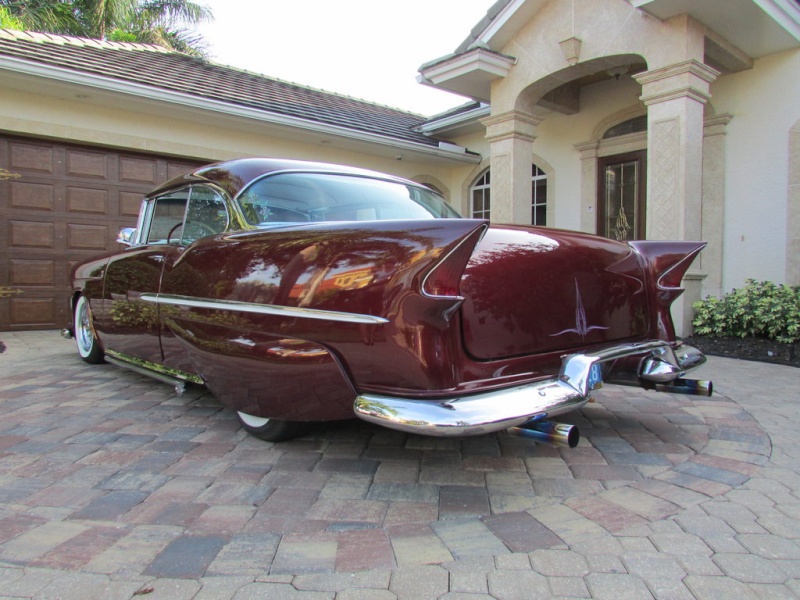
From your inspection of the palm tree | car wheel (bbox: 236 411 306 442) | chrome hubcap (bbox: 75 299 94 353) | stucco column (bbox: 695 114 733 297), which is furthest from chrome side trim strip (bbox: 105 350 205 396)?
the palm tree

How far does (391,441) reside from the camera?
2.76 m

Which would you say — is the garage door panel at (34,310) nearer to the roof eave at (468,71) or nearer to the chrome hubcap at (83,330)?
the chrome hubcap at (83,330)

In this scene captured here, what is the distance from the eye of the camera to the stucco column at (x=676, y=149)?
5797 millimetres

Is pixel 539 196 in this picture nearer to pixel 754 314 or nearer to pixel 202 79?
pixel 754 314

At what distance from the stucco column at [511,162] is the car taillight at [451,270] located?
6000 millimetres

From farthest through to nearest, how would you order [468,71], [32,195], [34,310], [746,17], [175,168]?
1. [175,168]
2. [468,71]
3. [34,310]
4. [32,195]
5. [746,17]

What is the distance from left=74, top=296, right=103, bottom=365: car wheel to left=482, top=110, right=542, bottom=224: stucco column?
17.8 feet

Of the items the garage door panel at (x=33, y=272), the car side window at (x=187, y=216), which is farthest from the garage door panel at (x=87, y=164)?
the car side window at (x=187, y=216)

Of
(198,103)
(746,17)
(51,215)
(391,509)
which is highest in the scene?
(746,17)

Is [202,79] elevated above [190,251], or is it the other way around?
[202,79]

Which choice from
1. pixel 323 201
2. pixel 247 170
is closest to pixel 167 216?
pixel 247 170

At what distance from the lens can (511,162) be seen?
25.0 feet

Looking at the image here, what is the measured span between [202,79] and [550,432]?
8.51 m

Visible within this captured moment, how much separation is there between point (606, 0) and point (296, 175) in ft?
18.8
